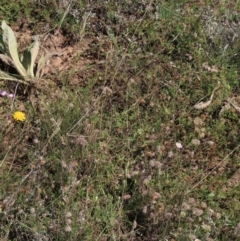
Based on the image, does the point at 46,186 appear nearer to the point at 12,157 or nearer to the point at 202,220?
the point at 12,157

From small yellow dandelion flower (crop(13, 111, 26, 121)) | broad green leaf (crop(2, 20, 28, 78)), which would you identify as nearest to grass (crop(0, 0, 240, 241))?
small yellow dandelion flower (crop(13, 111, 26, 121))

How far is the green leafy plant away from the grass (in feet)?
0.39

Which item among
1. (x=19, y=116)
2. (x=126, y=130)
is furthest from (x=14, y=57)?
(x=126, y=130)

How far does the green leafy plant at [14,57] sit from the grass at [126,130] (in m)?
0.12

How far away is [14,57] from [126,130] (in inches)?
35.9

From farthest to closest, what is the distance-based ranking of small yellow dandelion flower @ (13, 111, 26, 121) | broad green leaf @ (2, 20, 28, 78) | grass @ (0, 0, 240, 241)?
broad green leaf @ (2, 20, 28, 78), small yellow dandelion flower @ (13, 111, 26, 121), grass @ (0, 0, 240, 241)

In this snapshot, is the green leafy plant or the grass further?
the green leafy plant

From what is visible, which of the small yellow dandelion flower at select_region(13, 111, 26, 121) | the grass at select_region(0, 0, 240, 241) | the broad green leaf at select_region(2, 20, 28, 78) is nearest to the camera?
the grass at select_region(0, 0, 240, 241)

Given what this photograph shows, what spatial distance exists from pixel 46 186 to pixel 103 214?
361 millimetres

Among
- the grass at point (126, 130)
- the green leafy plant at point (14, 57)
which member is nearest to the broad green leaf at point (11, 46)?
the green leafy plant at point (14, 57)

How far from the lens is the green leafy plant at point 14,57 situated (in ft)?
12.8

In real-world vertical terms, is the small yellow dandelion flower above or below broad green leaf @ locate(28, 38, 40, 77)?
below

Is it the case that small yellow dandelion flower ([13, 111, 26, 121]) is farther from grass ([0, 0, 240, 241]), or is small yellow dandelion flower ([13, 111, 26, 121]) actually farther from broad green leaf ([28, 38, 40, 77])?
broad green leaf ([28, 38, 40, 77])

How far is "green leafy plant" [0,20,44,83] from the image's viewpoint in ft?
12.8
